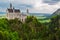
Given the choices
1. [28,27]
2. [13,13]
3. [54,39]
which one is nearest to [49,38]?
[54,39]

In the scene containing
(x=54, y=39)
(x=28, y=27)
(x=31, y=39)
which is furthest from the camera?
(x=28, y=27)

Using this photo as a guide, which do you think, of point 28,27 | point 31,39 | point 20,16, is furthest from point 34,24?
point 20,16

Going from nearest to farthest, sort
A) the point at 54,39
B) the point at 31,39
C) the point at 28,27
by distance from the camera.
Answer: the point at 54,39
the point at 31,39
the point at 28,27

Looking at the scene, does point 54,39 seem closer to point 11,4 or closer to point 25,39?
point 25,39

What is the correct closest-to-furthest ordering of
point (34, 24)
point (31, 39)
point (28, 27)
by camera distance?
point (31, 39) < point (28, 27) < point (34, 24)

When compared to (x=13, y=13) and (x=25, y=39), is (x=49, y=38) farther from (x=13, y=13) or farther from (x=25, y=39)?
(x=13, y=13)

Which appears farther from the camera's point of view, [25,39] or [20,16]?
[20,16]

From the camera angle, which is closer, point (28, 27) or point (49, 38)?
point (49, 38)

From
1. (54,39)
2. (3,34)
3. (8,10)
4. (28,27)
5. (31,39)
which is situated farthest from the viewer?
(8,10)
